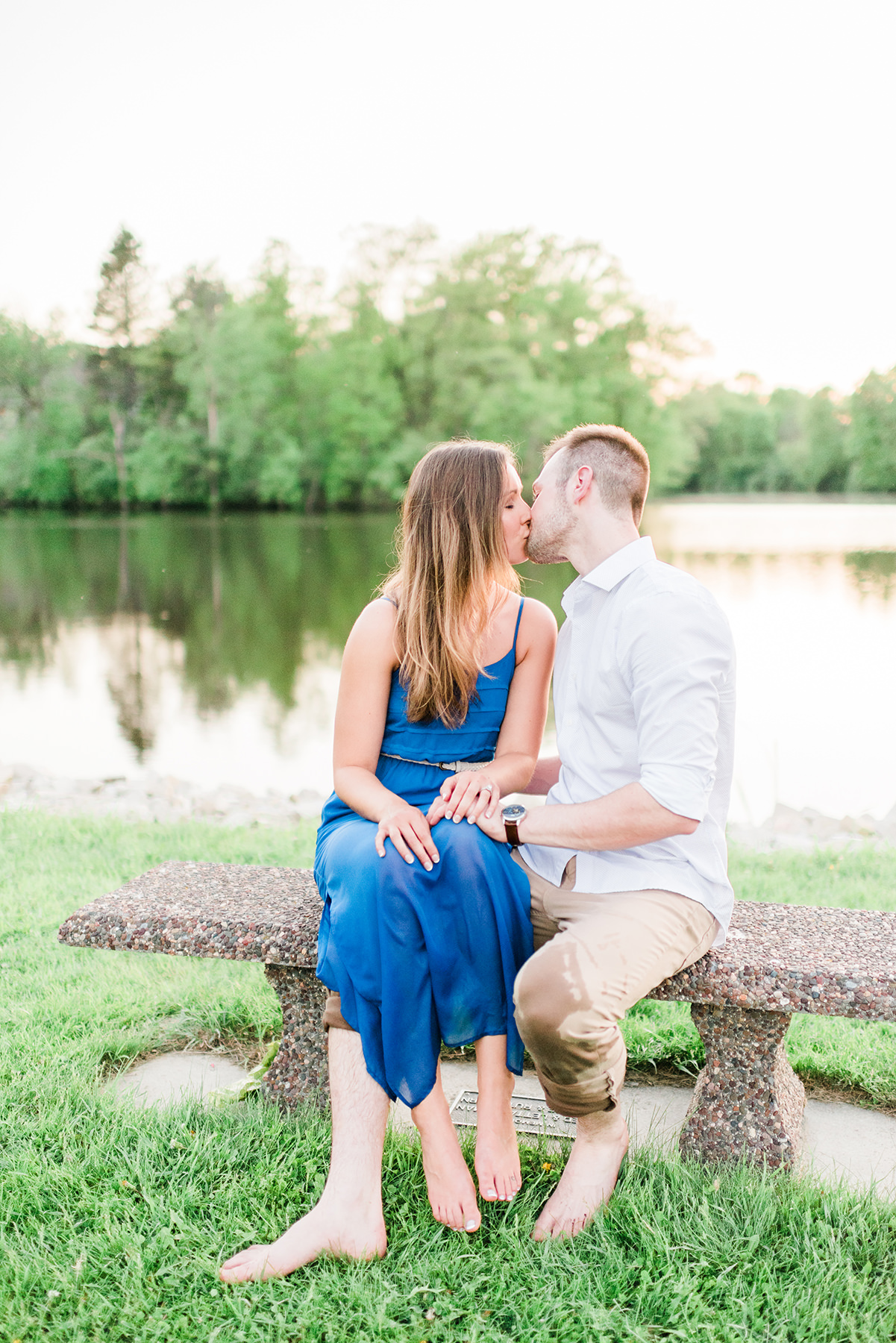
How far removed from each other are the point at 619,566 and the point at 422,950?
1.11 meters

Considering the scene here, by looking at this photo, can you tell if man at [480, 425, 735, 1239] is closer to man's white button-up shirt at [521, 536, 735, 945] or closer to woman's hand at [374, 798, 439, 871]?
man's white button-up shirt at [521, 536, 735, 945]

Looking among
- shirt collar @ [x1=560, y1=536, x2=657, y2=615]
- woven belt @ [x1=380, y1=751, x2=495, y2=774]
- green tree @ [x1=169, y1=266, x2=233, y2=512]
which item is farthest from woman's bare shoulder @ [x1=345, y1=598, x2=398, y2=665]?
green tree @ [x1=169, y1=266, x2=233, y2=512]

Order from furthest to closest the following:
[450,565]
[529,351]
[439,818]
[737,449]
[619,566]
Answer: [737,449] → [529,351] → [450,565] → [619,566] → [439,818]

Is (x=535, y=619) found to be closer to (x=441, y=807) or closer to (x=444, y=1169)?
(x=441, y=807)

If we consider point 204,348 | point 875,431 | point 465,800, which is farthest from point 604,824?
point 875,431

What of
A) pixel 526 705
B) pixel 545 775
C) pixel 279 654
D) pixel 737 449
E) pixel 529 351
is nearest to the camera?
pixel 526 705

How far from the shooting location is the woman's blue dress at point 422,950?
2.34 metres

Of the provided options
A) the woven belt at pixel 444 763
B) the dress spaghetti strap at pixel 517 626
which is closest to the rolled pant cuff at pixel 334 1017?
the woven belt at pixel 444 763

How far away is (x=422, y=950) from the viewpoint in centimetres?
239

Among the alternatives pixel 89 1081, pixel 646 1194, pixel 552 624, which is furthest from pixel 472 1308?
pixel 552 624

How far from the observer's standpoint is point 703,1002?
2.51 meters

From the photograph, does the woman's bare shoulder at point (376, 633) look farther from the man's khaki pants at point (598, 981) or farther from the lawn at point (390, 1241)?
the lawn at point (390, 1241)

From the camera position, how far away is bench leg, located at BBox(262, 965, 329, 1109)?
2.80 meters

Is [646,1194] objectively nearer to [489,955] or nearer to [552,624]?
[489,955]
